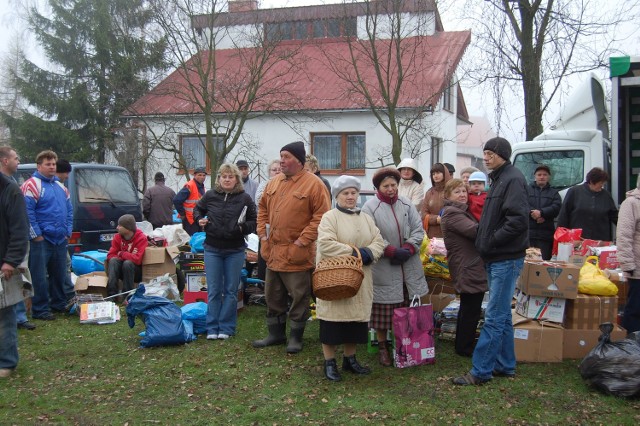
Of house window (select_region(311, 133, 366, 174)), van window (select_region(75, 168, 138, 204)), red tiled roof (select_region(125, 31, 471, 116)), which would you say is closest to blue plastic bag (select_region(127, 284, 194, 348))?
van window (select_region(75, 168, 138, 204))

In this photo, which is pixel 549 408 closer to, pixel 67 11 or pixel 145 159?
pixel 145 159

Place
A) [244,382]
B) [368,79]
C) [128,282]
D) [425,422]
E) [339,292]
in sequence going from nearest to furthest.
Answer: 1. [425,422]
2. [339,292]
3. [244,382]
4. [128,282]
5. [368,79]

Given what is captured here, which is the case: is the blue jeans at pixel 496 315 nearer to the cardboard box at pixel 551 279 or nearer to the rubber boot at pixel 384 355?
the cardboard box at pixel 551 279

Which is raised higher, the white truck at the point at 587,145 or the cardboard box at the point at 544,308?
the white truck at the point at 587,145

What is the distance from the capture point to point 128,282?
28.3 feet

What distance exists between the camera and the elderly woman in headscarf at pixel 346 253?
5277 millimetres

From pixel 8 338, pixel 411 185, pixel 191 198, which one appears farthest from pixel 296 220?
pixel 191 198

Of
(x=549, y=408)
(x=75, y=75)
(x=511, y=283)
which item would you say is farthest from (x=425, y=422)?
(x=75, y=75)

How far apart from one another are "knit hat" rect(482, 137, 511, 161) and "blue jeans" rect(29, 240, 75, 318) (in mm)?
5441

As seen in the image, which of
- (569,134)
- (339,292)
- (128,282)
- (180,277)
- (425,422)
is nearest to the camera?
(425,422)

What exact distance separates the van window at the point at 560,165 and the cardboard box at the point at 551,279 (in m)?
4.78

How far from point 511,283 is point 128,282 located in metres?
5.54

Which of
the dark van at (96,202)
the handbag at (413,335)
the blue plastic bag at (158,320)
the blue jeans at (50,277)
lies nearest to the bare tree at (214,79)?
the dark van at (96,202)

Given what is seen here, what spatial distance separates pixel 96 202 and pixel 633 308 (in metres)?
8.19
